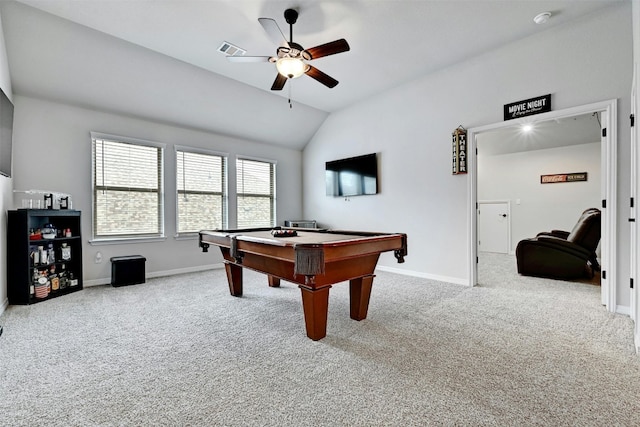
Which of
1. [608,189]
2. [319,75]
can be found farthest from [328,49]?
[608,189]

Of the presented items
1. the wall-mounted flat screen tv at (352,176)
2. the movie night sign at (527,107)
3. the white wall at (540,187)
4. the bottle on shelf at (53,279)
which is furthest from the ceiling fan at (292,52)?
the white wall at (540,187)

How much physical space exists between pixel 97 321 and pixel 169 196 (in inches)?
96.4

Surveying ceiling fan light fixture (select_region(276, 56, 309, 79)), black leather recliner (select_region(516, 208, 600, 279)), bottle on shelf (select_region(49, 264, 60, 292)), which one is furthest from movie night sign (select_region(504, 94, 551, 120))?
bottle on shelf (select_region(49, 264, 60, 292))

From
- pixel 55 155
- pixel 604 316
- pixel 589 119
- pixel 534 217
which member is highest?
pixel 589 119

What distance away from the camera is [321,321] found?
89.7 inches

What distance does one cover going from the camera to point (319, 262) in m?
1.98

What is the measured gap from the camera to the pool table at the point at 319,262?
2.01 metres

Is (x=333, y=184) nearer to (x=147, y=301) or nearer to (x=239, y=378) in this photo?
(x=147, y=301)

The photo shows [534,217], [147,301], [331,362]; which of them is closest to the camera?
[331,362]

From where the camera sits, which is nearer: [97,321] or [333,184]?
[97,321]

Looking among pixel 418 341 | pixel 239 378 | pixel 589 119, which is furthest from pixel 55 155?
pixel 589 119

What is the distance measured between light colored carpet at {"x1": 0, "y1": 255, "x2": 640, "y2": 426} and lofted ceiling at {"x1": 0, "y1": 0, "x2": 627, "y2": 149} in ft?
9.13

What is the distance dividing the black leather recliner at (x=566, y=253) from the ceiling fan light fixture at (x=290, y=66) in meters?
4.11

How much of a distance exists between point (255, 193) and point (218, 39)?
9.77ft
